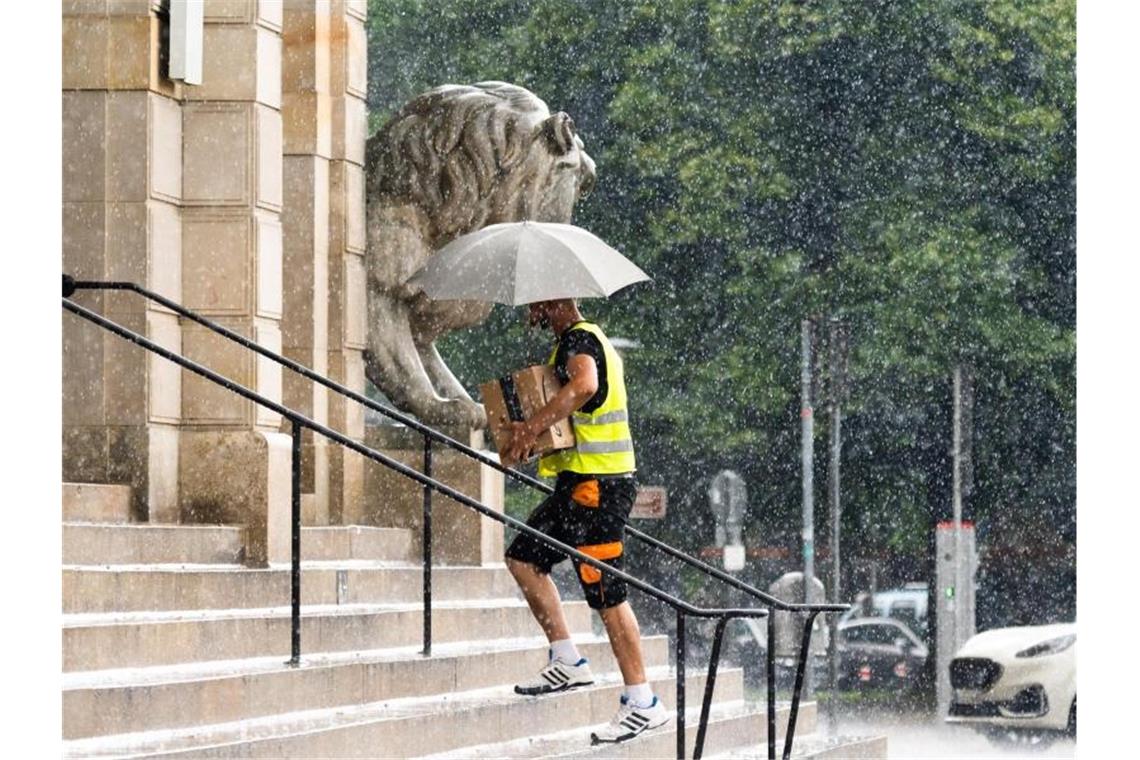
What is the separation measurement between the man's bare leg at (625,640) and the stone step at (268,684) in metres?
1.01

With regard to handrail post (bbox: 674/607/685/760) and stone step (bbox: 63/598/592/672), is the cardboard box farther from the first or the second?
stone step (bbox: 63/598/592/672)

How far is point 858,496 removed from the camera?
31.6 metres

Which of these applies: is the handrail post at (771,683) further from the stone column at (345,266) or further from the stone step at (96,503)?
the stone column at (345,266)

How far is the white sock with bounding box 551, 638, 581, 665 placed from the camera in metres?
10.6

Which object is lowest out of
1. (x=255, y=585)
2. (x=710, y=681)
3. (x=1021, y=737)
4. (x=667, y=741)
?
(x=1021, y=737)

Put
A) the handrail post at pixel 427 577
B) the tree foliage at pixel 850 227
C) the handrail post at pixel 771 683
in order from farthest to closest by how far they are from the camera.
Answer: the tree foliage at pixel 850 227, the handrail post at pixel 427 577, the handrail post at pixel 771 683

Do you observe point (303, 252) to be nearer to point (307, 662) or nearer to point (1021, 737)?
point (307, 662)

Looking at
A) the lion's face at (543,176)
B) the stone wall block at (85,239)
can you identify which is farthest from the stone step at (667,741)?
the stone wall block at (85,239)

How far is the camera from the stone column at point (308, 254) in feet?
46.0

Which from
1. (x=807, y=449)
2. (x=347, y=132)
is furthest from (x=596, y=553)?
(x=807, y=449)

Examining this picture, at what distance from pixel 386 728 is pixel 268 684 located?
0.47 m

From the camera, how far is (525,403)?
10.3 metres

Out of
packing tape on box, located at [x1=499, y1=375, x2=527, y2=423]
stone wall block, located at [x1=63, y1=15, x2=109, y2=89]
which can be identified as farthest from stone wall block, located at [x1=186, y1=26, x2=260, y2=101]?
packing tape on box, located at [x1=499, y1=375, x2=527, y2=423]

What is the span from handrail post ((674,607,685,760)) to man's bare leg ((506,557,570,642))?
57 centimetres
